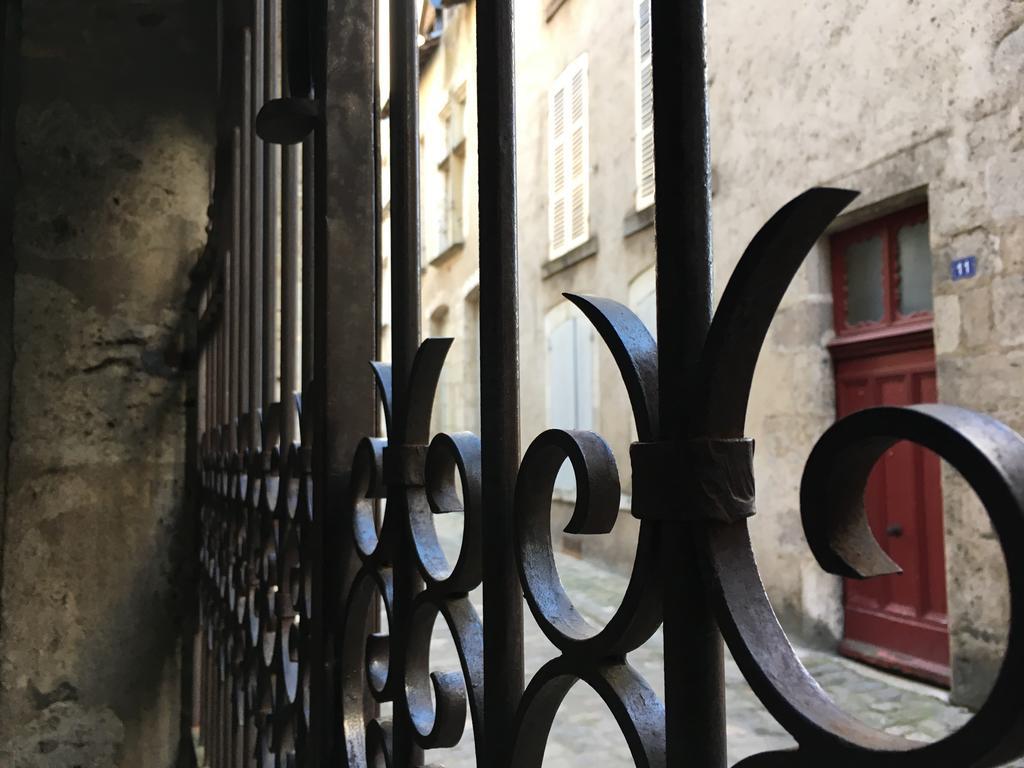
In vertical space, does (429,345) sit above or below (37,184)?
below

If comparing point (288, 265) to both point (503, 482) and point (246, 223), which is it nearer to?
point (246, 223)

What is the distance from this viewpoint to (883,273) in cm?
472

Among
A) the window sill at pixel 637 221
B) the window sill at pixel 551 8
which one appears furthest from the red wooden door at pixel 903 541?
the window sill at pixel 551 8

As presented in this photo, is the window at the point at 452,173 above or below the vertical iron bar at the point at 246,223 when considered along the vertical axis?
above

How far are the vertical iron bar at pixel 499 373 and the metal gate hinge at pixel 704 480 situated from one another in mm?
168

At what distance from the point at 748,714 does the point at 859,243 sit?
8.51ft

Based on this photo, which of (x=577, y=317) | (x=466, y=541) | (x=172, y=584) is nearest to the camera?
(x=466, y=541)

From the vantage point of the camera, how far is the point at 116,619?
201 cm

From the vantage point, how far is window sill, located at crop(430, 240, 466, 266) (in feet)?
35.8

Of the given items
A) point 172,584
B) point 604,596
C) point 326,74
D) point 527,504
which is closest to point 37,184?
point 172,584

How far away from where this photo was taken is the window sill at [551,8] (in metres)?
8.21

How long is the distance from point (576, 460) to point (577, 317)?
7787 mm

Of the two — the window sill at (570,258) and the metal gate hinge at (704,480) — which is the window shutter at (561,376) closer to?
the window sill at (570,258)

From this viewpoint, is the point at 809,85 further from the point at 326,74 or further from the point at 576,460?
the point at 576,460
